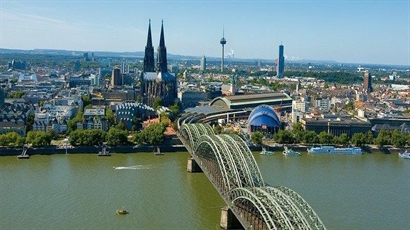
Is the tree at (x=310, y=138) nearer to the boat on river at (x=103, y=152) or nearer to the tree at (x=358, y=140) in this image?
the tree at (x=358, y=140)

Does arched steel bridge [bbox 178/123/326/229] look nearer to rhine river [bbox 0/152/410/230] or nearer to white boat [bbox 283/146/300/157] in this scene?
rhine river [bbox 0/152/410/230]

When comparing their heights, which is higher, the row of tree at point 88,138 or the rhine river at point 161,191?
the row of tree at point 88,138

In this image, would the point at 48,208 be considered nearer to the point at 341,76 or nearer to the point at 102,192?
the point at 102,192

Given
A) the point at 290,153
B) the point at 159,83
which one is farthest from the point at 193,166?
the point at 159,83

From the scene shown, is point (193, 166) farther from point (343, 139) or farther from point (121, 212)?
point (343, 139)

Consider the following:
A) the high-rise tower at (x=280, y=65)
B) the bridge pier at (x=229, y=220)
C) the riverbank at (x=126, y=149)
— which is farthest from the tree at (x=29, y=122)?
the high-rise tower at (x=280, y=65)

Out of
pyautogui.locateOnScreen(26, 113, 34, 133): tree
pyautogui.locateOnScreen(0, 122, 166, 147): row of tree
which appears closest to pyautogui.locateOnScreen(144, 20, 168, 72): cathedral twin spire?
pyautogui.locateOnScreen(26, 113, 34, 133): tree


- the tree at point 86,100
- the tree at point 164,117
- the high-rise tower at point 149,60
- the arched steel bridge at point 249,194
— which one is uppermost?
the high-rise tower at point 149,60
